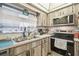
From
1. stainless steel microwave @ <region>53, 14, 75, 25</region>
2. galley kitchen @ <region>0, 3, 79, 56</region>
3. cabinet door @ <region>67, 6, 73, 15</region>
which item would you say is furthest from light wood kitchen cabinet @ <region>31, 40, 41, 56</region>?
cabinet door @ <region>67, 6, 73, 15</region>

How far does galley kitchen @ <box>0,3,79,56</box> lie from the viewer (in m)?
1.47

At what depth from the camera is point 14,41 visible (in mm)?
1492

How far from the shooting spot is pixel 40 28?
1.62 metres

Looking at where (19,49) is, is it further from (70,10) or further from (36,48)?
(70,10)

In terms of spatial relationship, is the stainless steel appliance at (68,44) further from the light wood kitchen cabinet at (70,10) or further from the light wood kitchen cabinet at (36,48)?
the light wood kitchen cabinet at (70,10)

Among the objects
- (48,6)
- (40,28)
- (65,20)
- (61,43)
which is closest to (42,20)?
(40,28)

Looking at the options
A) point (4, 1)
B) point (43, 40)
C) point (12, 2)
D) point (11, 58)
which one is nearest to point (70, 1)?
point (43, 40)

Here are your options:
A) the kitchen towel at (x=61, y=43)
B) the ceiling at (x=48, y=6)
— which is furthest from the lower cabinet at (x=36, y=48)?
the ceiling at (x=48, y=6)

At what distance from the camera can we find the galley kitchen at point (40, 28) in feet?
4.82

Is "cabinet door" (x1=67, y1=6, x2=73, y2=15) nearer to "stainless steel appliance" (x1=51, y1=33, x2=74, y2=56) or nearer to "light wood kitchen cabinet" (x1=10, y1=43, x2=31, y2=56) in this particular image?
"stainless steel appliance" (x1=51, y1=33, x2=74, y2=56)

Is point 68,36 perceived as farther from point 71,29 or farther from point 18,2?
point 18,2

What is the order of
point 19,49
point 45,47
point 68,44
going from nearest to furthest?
point 19,49
point 68,44
point 45,47

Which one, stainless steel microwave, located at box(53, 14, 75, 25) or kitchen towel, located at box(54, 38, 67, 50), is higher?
stainless steel microwave, located at box(53, 14, 75, 25)

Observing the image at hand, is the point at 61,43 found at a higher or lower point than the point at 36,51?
higher
